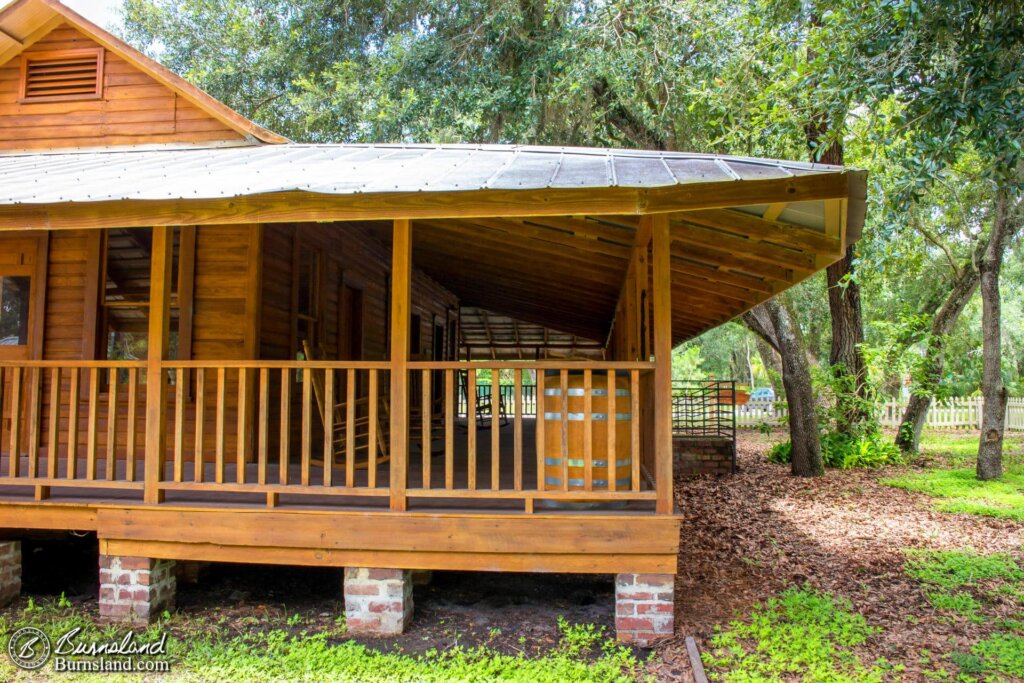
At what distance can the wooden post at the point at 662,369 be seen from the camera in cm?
419

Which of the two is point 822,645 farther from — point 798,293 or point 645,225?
→ point 798,293

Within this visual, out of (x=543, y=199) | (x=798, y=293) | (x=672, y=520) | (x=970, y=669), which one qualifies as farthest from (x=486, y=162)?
(x=798, y=293)

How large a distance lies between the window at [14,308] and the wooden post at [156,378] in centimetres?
274

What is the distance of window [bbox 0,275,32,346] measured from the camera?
6.49 m

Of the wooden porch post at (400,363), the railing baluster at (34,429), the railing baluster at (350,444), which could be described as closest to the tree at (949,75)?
the wooden porch post at (400,363)

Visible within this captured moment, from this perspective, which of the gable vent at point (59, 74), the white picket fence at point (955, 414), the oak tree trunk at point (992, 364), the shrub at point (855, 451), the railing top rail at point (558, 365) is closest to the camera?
the railing top rail at point (558, 365)

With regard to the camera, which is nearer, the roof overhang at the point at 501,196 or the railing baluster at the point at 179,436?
the roof overhang at the point at 501,196

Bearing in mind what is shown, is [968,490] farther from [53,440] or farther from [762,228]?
[53,440]

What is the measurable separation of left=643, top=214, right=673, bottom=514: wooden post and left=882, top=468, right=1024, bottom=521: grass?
6614 millimetres

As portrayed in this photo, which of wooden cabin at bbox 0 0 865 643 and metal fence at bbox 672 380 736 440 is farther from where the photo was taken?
metal fence at bbox 672 380 736 440

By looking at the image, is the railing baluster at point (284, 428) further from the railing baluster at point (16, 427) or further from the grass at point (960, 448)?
the grass at point (960, 448)

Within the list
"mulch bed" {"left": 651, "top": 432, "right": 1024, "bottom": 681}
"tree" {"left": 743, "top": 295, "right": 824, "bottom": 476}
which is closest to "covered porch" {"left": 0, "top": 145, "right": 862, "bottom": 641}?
"mulch bed" {"left": 651, "top": 432, "right": 1024, "bottom": 681}

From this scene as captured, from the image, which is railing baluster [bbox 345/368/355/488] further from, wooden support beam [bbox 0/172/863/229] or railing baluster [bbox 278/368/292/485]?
wooden support beam [bbox 0/172/863/229]

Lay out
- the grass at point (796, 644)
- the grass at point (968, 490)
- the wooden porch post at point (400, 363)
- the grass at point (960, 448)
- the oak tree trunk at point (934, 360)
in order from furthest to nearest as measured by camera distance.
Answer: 1. the oak tree trunk at point (934, 360)
2. the grass at point (960, 448)
3. the grass at point (968, 490)
4. the wooden porch post at point (400, 363)
5. the grass at point (796, 644)
